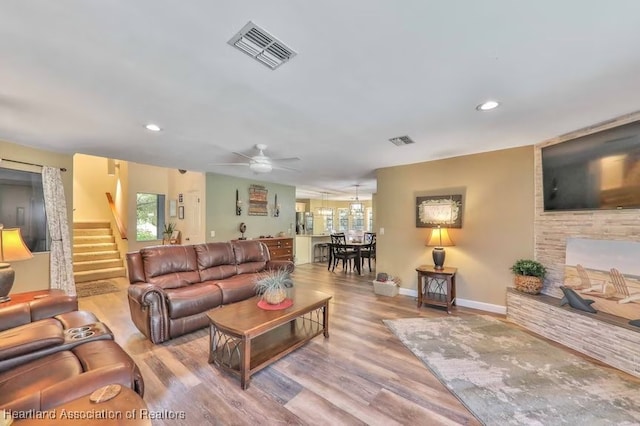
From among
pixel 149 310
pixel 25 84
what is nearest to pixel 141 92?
pixel 25 84

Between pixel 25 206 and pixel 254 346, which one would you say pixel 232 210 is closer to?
pixel 25 206

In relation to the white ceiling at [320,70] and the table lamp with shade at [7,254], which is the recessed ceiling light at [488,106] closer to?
the white ceiling at [320,70]

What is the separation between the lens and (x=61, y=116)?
8.85 feet

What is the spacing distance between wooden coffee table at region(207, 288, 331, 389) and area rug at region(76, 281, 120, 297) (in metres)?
3.69

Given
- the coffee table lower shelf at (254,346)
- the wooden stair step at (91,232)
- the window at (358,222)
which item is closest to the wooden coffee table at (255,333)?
the coffee table lower shelf at (254,346)

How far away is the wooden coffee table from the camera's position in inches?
87.7

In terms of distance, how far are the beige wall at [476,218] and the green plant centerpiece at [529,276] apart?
252 millimetres

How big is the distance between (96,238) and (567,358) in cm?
922

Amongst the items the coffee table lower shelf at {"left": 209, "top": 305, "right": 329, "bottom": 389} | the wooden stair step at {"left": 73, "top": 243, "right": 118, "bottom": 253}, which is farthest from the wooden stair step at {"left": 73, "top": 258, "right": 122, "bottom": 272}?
the coffee table lower shelf at {"left": 209, "top": 305, "right": 329, "bottom": 389}

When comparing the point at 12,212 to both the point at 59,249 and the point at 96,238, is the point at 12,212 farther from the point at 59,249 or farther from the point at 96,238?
the point at 96,238

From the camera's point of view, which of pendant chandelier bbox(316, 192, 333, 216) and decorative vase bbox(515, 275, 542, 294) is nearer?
decorative vase bbox(515, 275, 542, 294)

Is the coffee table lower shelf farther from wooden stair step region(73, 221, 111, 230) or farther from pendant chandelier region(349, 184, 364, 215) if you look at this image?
pendant chandelier region(349, 184, 364, 215)

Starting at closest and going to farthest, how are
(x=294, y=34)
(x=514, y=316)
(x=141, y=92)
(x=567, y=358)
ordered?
(x=294, y=34) → (x=141, y=92) → (x=567, y=358) → (x=514, y=316)

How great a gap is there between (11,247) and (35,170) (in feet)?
7.58
